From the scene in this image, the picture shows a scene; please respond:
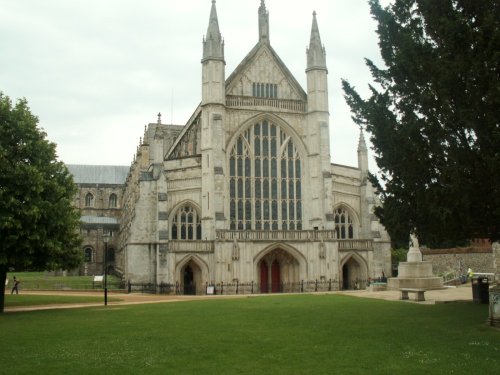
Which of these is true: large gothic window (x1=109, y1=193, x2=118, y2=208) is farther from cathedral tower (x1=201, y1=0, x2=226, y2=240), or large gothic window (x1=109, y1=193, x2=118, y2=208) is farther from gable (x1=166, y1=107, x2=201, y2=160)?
cathedral tower (x1=201, y1=0, x2=226, y2=240)

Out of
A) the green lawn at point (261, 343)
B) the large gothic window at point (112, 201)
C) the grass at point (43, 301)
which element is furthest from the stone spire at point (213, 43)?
the large gothic window at point (112, 201)

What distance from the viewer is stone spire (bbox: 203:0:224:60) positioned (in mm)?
48062

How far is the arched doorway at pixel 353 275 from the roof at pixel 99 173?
4844cm

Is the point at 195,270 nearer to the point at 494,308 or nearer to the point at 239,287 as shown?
the point at 239,287

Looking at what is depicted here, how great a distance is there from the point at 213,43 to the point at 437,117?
33.3 meters

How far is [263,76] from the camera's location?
167ft

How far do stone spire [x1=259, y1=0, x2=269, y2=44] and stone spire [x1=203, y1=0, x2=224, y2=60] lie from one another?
4.71m

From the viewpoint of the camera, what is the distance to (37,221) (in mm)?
25828

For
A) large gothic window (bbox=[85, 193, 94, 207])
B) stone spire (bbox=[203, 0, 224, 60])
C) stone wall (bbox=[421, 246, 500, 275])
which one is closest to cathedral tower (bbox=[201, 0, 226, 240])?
stone spire (bbox=[203, 0, 224, 60])

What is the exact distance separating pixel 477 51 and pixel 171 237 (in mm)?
35329

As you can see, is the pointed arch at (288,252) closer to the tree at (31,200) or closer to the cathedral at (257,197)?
the cathedral at (257,197)

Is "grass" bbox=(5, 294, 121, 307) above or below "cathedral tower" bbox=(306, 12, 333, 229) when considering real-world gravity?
below

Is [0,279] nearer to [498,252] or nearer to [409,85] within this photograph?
[409,85]

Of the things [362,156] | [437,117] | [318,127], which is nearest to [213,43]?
[318,127]
